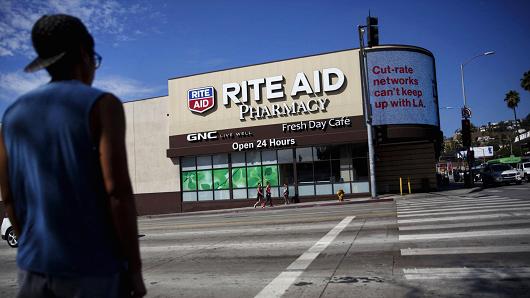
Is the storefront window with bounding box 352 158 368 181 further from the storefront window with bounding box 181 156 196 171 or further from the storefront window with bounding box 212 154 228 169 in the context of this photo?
the storefront window with bounding box 181 156 196 171

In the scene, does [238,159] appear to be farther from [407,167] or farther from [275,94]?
[407,167]

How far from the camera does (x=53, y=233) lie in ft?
6.04

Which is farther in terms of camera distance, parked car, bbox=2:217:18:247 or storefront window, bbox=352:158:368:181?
storefront window, bbox=352:158:368:181

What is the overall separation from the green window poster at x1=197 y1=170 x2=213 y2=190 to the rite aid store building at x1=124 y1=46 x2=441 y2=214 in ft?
0.25

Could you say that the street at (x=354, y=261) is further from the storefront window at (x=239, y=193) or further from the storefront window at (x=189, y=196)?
the storefront window at (x=189, y=196)

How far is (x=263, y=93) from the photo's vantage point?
98.7 ft

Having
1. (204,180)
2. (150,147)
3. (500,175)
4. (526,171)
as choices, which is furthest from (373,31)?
(526,171)

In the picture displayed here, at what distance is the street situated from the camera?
5.29 meters

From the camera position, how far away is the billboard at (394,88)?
28000 millimetres

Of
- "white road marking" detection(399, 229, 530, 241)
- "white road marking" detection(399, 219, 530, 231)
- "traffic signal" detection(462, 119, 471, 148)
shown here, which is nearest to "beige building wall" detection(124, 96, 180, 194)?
"traffic signal" detection(462, 119, 471, 148)

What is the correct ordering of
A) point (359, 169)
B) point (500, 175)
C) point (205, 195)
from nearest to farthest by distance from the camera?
point (359, 169)
point (205, 195)
point (500, 175)

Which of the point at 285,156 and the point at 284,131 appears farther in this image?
the point at 285,156

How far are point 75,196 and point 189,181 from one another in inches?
→ 1199

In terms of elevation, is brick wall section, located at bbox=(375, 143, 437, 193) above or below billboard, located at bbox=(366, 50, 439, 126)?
below
